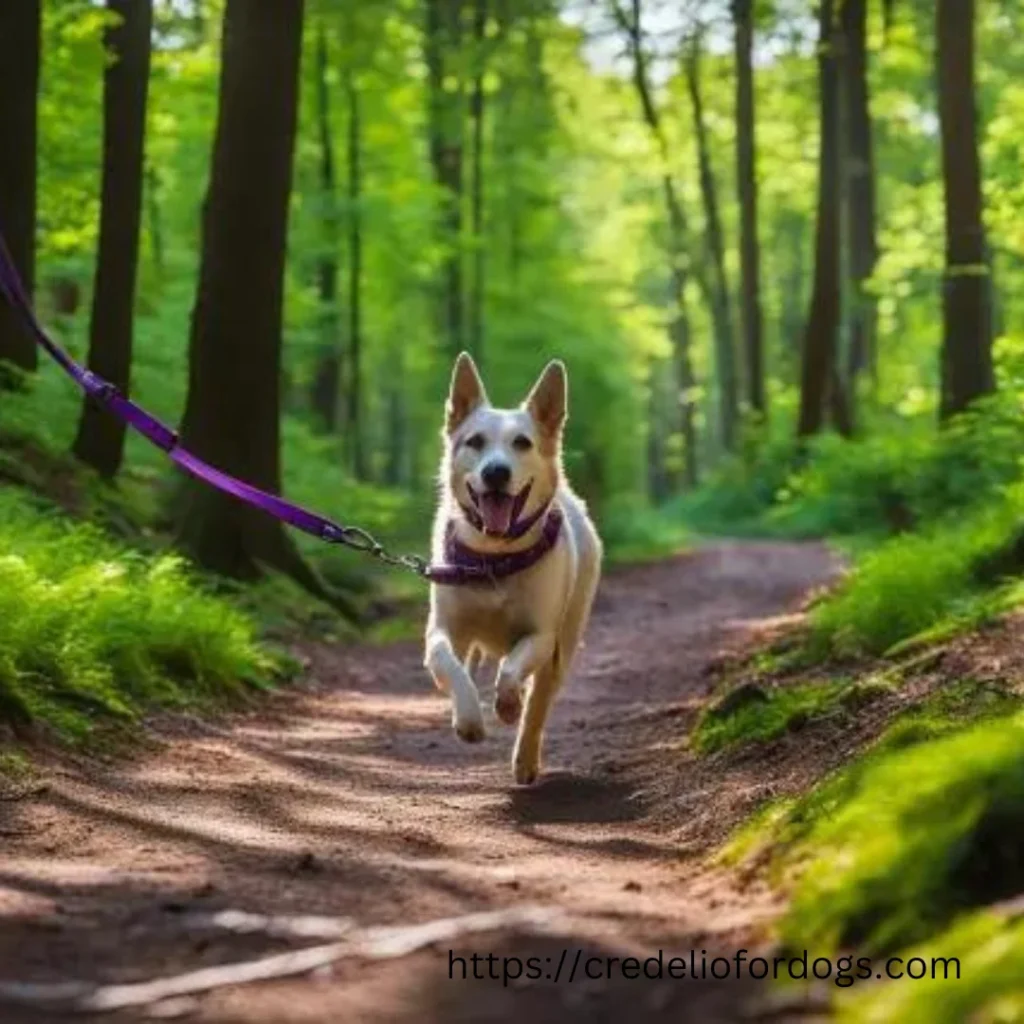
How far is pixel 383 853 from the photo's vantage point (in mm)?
5621

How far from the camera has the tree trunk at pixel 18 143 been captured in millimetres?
14461

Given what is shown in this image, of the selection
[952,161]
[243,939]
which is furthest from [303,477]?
[243,939]

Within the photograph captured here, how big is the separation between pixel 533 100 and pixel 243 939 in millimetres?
32870

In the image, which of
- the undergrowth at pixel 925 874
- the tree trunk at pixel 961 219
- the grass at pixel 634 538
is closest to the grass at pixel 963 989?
the undergrowth at pixel 925 874

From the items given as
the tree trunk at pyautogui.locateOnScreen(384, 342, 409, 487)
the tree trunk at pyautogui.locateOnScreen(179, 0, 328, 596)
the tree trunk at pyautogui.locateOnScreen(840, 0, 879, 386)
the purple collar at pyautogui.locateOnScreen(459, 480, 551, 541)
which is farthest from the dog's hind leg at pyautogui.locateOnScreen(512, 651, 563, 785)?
the tree trunk at pyautogui.locateOnScreen(384, 342, 409, 487)

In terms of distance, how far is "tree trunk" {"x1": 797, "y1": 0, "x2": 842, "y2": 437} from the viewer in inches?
1016

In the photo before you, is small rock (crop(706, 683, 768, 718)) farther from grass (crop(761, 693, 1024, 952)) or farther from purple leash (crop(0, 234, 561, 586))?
grass (crop(761, 693, 1024, 952))

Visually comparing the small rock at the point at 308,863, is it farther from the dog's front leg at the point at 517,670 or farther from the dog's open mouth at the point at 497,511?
the dog's open mouth at the point at 497,511

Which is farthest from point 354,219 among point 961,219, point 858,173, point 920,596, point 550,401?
point 550,401

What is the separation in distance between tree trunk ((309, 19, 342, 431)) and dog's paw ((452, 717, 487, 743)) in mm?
19561

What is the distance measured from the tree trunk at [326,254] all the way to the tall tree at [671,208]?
17.9ft

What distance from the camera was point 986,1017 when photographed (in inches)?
116

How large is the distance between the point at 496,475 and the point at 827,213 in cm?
1969

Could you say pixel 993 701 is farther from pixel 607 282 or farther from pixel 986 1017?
pixel 607 282
